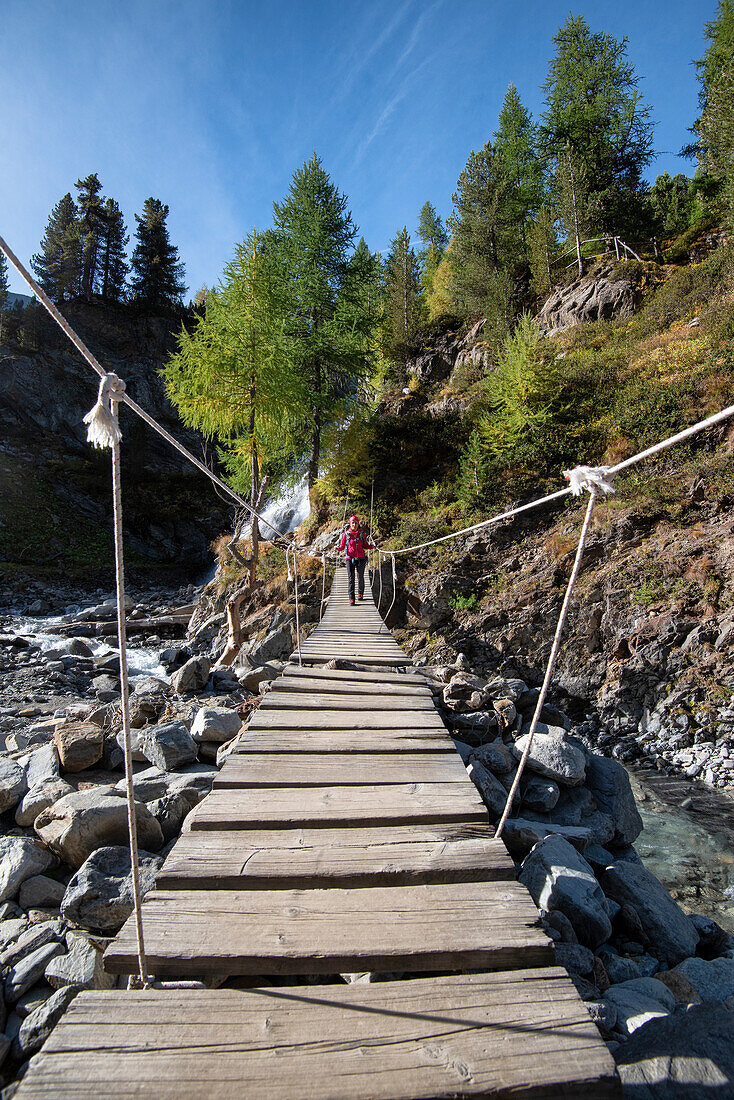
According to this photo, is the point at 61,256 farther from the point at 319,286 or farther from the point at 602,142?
the point at 602,142

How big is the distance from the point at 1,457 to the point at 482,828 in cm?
3682

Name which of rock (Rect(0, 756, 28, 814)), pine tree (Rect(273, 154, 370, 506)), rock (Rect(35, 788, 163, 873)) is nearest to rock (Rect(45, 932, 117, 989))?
rock (Rect(35, 788, 163, 873))

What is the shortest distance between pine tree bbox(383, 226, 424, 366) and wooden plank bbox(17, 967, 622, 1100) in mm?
25333

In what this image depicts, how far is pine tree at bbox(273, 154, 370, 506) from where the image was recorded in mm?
14453

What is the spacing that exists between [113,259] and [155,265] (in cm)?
475

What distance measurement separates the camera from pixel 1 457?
1144 inches

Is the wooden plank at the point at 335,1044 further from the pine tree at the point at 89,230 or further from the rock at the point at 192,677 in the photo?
the pine tree at the point at 89,230

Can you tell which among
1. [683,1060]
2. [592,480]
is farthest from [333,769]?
[592,480]

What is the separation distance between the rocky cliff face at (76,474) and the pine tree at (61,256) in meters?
1.92

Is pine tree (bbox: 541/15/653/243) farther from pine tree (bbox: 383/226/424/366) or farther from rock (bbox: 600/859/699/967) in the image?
Answer: rock (bbox: 600/859/699/967)

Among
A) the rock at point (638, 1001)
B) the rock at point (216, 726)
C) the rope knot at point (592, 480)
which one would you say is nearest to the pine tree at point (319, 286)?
the rock at point (216, 726)

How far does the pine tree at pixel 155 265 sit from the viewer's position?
37659 mm

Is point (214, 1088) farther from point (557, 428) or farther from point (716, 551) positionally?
point (557, 428)

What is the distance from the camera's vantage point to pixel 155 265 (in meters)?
38.8
